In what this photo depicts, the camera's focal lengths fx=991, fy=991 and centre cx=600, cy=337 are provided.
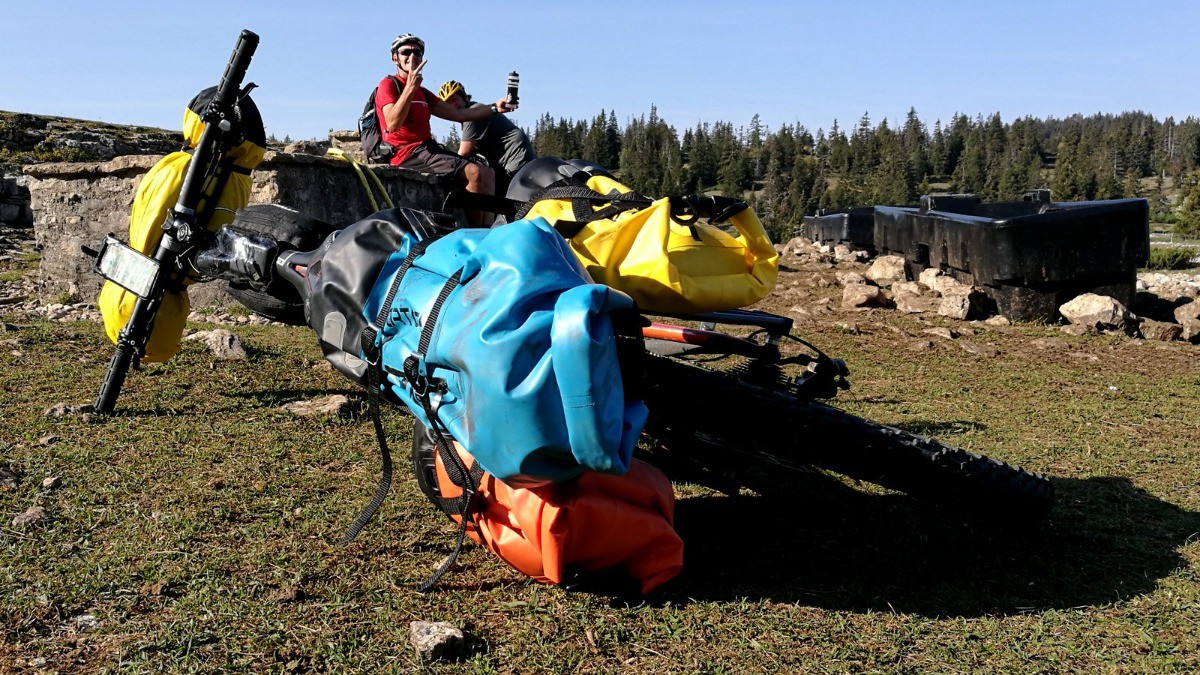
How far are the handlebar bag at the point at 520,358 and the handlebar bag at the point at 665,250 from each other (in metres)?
0.42

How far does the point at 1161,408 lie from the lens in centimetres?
531

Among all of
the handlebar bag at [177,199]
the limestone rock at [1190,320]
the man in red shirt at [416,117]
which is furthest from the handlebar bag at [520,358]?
the limestone rock at [1190,320]

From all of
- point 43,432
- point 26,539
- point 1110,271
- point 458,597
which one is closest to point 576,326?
point 458,597

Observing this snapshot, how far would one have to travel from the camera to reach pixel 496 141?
7062mm

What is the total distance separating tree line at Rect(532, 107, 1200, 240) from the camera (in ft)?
196

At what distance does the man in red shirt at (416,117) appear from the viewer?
646 centimetres

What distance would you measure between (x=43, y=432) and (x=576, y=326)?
9.82 ft

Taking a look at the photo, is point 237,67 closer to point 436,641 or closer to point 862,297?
point 436,641

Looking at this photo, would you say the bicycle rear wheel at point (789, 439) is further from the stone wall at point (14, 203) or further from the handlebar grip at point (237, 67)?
the stone wall at point (14, 203)

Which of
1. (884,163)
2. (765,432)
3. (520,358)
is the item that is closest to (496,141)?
(765,432)

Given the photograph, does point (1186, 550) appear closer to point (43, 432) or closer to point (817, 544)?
point (817, 544)

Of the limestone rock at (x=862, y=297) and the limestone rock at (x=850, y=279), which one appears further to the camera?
the limestone rock at (x=850, y=279)

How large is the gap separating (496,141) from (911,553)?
482cm

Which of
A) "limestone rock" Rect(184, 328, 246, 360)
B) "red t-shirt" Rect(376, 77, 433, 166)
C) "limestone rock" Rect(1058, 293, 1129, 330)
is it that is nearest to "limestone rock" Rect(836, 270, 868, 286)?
"limestone rock" Rect(1058, 293, 1129, 330)
